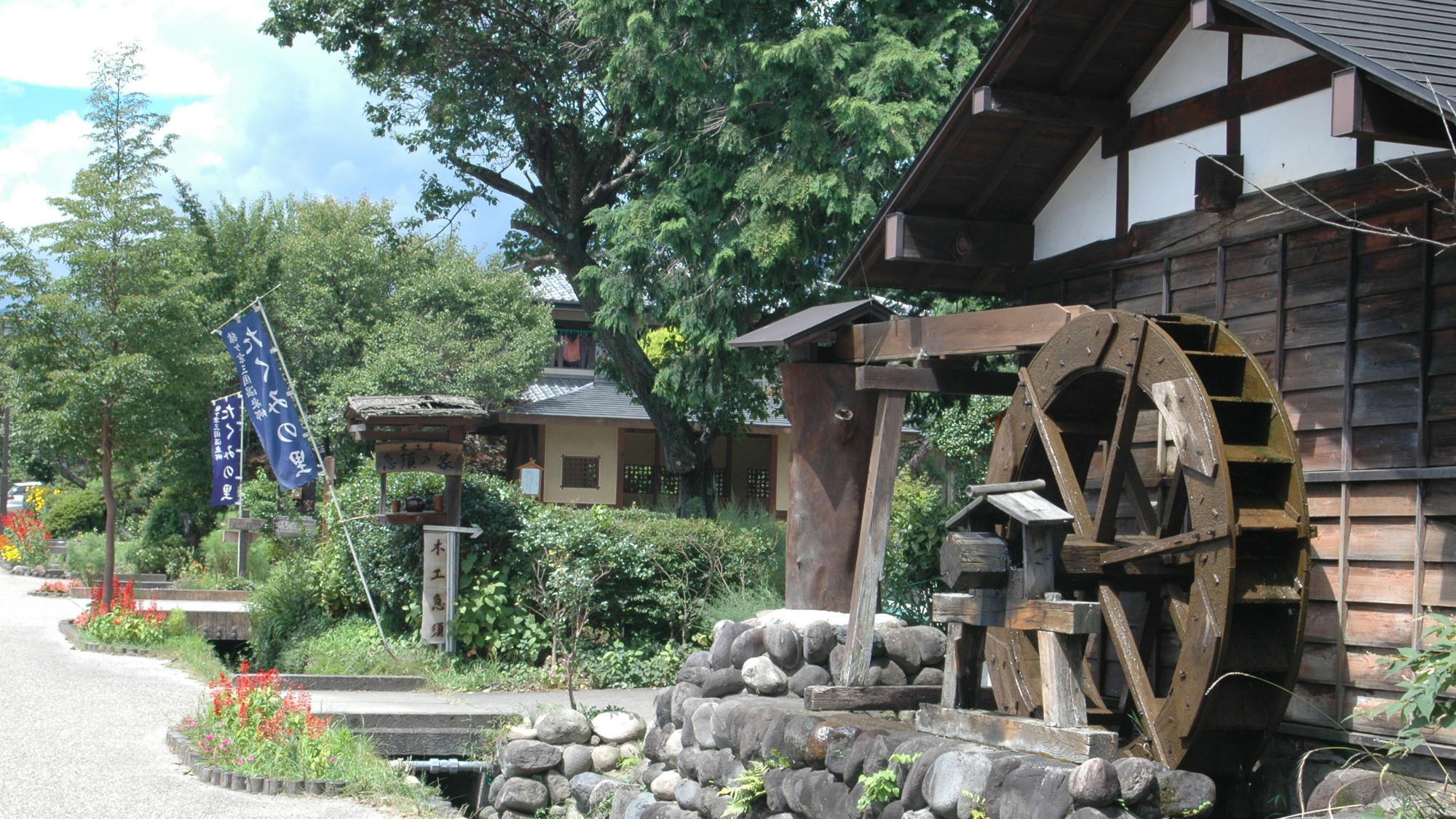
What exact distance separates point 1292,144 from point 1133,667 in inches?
116

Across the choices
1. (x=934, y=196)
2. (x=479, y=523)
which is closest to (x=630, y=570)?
(x=479, y=523)

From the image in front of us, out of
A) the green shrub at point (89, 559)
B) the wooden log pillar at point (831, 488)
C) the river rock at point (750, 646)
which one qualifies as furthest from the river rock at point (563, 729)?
the green shrub at point (89, 559)

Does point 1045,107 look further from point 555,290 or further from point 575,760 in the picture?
point 555,290

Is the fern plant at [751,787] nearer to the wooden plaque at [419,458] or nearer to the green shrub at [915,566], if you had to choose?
the green shrub at [915,566]

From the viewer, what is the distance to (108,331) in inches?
674

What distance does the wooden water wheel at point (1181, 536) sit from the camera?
617 cm

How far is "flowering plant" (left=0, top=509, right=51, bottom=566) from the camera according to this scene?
89.2 feet

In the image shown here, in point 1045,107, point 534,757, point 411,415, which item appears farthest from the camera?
point 411,415

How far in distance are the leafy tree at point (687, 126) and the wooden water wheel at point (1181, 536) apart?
18.0 ft

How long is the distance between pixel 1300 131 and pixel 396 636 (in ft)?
33.8

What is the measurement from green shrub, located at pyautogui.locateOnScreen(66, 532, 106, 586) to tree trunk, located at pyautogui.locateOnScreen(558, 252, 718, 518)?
10.4 metres

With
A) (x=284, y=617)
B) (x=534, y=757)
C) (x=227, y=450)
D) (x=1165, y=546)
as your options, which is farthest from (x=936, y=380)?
(x=227, y=450)

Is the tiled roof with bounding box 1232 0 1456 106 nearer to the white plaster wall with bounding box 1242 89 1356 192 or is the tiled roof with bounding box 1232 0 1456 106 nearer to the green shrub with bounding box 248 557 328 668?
the white plaster wall with bounding box 1242 89 1356 192

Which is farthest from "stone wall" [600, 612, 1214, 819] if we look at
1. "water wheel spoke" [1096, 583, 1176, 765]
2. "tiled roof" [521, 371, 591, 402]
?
"tiled roof" [521, 371, 591, 402]
